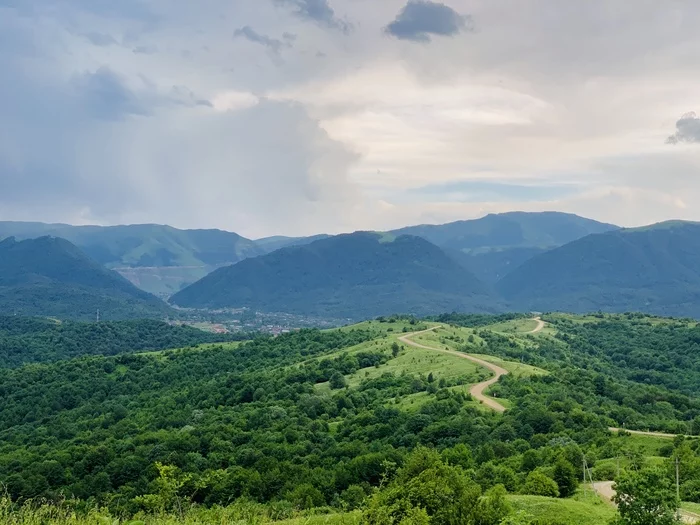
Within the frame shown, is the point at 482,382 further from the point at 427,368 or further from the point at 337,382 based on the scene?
the point at 337,382

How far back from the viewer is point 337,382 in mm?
133500

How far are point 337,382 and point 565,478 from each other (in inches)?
3190

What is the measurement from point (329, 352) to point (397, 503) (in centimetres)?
14090

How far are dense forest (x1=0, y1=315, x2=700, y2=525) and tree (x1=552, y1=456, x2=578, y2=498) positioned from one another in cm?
13

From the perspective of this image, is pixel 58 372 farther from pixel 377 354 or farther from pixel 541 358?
pixel 541 358

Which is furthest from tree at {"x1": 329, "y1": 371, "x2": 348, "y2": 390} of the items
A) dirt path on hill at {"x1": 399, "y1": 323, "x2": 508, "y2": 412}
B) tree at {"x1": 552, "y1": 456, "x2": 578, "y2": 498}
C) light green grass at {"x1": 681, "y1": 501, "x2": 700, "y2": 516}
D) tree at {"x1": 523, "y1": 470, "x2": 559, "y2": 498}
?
light green grass at {"x1": 681, "y1": 501, "x2": 700, "y2": 516}

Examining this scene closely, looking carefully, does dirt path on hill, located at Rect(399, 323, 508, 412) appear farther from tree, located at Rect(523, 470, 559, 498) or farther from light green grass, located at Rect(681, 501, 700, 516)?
light green grass, located at Rect(681, 501, 700, 516)

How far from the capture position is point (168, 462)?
280ft

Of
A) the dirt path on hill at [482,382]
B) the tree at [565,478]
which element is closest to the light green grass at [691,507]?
the tree at [565,478]

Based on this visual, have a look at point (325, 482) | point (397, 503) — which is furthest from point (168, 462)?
point (397, 503)

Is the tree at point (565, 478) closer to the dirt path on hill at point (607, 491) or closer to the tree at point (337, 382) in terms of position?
the dirt path on hill at point (607, 491)

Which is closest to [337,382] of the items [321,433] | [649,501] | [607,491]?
[321,433]

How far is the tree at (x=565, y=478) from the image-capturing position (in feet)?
182

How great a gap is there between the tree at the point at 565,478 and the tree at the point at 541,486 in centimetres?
185
